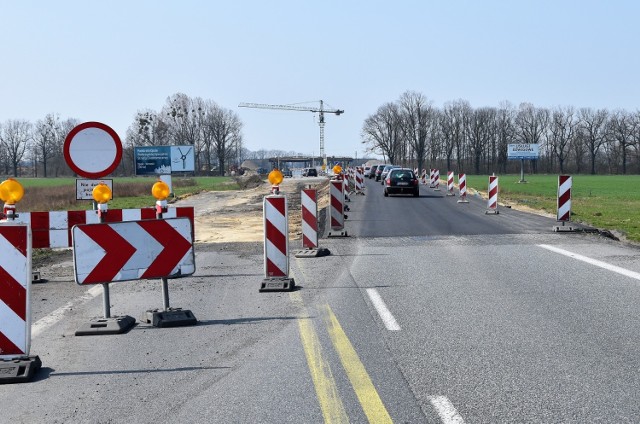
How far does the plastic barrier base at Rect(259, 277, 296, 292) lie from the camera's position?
1056cm

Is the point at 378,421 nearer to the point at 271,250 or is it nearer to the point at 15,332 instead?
the point at 15,332

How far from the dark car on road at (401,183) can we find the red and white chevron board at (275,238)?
3021cm

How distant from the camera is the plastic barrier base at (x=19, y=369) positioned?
6.22m

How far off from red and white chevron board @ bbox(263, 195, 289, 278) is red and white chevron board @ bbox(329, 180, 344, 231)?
7.37m

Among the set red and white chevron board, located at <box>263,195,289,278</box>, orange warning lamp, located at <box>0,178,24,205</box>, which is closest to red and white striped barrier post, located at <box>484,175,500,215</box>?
red and white chevron board, located at <box>263,195,289,278</box>

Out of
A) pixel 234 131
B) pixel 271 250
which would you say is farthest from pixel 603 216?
pixel 234 131

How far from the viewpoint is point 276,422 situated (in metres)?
4.91

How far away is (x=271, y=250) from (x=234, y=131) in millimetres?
101909

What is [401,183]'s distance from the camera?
40812 mm

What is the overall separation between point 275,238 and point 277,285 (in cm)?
75

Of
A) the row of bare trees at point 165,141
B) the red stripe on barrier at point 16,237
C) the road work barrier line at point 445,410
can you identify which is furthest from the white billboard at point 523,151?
the road work barrier line at point 445,410

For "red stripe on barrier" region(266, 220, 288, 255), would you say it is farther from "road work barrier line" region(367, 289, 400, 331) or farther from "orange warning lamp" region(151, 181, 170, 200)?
"orange warning lamp" region(151, 181, 170, 200)

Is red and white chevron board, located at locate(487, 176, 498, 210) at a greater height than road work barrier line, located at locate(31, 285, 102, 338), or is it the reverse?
red and white chevron board, located at locate(487, 176, 498, 210)

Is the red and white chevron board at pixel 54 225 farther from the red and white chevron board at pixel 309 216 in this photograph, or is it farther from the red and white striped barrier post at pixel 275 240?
the red and white chevron board at pixel 309 216
